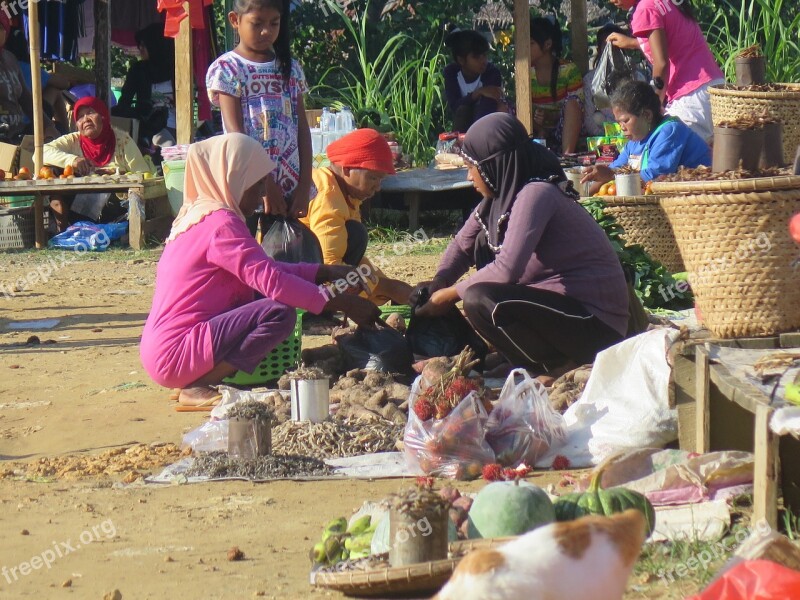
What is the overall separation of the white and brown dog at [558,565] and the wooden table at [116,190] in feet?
29.9

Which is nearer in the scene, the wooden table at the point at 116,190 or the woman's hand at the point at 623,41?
the woman's hand at the point at 623,41

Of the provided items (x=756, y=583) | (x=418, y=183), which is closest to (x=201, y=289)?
(x=756, y=583)

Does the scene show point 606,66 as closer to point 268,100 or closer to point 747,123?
point 268,100

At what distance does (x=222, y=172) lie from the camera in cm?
548

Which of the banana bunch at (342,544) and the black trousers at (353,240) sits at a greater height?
the black trousers at (353,240)

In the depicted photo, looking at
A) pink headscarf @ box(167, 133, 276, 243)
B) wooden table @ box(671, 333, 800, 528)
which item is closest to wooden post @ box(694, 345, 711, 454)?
wooden table @ box(671, 333, 800, 528)

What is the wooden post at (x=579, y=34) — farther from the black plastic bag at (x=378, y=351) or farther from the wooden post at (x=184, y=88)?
the black plastic bag at (x=378, y=351)

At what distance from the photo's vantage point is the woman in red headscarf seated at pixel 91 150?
11.3 meters

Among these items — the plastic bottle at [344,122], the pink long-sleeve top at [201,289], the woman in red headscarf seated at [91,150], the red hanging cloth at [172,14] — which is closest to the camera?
the pink long-sleeve top at [201,289]

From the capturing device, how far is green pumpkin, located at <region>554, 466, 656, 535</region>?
3.33 m

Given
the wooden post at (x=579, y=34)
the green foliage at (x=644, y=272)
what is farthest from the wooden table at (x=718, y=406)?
the wooden post at (x=579, y=34)

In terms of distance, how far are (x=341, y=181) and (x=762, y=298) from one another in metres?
2.79

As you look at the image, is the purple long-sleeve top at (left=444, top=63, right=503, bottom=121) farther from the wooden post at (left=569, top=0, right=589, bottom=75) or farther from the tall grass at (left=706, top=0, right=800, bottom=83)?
the tall grass at (left=706, top=0, right=800, bottom=83)

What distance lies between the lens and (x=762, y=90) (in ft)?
25.8
